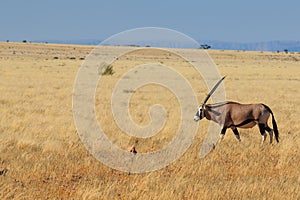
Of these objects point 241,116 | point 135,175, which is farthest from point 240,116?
point 135,175

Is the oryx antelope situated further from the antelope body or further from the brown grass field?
the brown grass field

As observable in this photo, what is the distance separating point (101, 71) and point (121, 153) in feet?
101

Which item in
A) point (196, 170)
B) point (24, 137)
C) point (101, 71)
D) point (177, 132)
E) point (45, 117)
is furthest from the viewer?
point (101, 71)

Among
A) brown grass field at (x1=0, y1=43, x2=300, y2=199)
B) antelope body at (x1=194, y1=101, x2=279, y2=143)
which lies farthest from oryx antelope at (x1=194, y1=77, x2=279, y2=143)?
A: brown grass field at (x1=0, y1=43, x2=300, y2=199)

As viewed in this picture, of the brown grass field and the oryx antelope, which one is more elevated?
the oryx antelope

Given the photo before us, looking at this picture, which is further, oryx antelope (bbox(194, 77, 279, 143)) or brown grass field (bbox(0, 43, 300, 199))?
oryx antelope (bbox(194, 77, 279, 143))

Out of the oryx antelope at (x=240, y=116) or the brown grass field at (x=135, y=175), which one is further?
the oryx antelope at (x=240, y=116)

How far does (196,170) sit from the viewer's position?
28.5ft

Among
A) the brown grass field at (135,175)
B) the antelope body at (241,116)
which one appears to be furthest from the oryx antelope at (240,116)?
the brown grass field at (135,175)

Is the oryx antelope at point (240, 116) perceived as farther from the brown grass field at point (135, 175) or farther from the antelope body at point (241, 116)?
the brown grass field at point (135, 175)

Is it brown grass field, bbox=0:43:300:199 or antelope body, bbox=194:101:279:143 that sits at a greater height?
antelope body, bbox=194:101:279:143

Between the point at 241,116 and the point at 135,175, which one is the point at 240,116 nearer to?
the point at 241,116

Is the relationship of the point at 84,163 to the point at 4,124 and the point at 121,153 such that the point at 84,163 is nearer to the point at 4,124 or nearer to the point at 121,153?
the point at 121,153

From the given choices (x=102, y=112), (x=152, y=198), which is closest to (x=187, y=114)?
(x=102, y=112)
